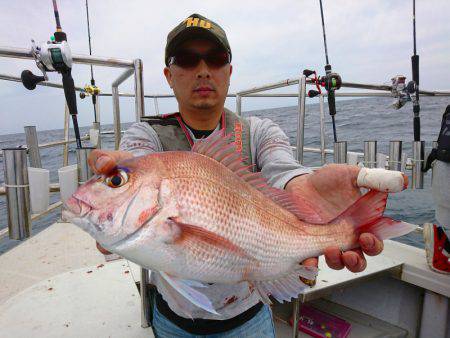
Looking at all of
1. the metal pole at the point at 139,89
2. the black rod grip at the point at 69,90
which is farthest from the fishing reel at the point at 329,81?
the black rod grip at the point at 69,90

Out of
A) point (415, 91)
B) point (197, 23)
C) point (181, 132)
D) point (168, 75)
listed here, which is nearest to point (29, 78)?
point (168, 75)

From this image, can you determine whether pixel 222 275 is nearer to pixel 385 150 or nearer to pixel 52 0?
pixel 52 0

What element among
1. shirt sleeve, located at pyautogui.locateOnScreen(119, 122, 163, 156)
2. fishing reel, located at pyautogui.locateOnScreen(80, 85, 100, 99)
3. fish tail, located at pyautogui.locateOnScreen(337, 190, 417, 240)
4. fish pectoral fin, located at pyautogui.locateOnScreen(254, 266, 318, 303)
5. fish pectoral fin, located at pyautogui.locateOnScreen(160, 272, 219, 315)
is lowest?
fish pectoral fin, located at pyautogui.locateOnScreen(254, 266, 318, 303)

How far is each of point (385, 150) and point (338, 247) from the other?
1094cm

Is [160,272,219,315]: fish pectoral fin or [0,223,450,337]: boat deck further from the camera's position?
[0,223,450,337]: boat deck

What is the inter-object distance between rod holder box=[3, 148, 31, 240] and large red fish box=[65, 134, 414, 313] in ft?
3.56

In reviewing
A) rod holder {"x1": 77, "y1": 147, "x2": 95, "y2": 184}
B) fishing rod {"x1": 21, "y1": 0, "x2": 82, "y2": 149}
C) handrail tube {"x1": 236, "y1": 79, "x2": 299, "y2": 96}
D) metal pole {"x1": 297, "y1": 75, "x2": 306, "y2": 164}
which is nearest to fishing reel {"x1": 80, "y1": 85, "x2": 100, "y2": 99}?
handrail tube {"x1": 236, "y1": 79, "x2": 299, "y2": 96}

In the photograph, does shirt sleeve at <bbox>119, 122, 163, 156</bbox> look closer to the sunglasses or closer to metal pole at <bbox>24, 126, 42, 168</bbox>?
the sunglasses

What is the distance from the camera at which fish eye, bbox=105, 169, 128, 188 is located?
1.23 meters

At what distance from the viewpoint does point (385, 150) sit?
36.6 feet

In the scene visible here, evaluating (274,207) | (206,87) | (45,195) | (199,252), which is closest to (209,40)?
(206,87)

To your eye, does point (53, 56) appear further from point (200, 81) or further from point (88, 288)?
point (88, 288)

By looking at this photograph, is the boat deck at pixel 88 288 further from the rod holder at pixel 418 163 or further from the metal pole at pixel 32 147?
the metal pole at pixel 32 147

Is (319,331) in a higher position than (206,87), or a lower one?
lower
